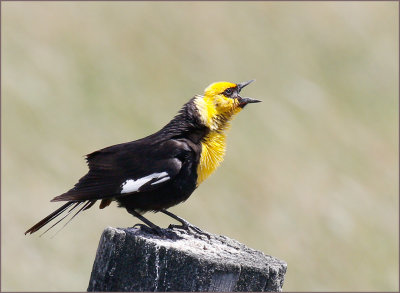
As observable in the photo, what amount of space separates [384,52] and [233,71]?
20.7 feet

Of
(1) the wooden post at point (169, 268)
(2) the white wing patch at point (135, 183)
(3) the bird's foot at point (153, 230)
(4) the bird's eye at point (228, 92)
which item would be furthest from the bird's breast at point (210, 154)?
(1) the wooden post at point (169, 268)

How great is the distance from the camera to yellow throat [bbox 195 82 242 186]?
23.9 ft

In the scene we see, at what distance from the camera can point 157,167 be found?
22.8ft

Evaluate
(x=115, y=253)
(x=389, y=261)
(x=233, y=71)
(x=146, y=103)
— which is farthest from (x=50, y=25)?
(x=115, y=253)

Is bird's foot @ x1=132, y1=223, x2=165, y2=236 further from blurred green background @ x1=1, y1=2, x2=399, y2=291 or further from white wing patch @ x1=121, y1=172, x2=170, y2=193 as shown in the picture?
blurred green background @ x1=1, y1=2, x2=399, y2=291

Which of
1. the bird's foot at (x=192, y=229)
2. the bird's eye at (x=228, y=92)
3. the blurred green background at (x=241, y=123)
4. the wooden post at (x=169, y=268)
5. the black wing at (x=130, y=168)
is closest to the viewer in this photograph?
the wooden post at (x=169, y=268)

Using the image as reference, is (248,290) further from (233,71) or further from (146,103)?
(233,71)

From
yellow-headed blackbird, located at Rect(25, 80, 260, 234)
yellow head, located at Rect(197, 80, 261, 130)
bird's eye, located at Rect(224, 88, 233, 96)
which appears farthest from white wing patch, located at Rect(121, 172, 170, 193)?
bird's eye, located at Rect(224, 88, 233, 96)

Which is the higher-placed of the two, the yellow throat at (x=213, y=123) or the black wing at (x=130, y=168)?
the yellow throat at (x=213, y=123)

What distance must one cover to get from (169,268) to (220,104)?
2654 mm

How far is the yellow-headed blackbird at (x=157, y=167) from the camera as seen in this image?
6.76 m

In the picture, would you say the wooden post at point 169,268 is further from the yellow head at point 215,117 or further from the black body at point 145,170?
the yellow head at point 215,117

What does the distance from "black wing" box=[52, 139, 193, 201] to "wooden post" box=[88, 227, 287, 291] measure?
105 centimetres

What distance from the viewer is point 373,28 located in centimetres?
2839
